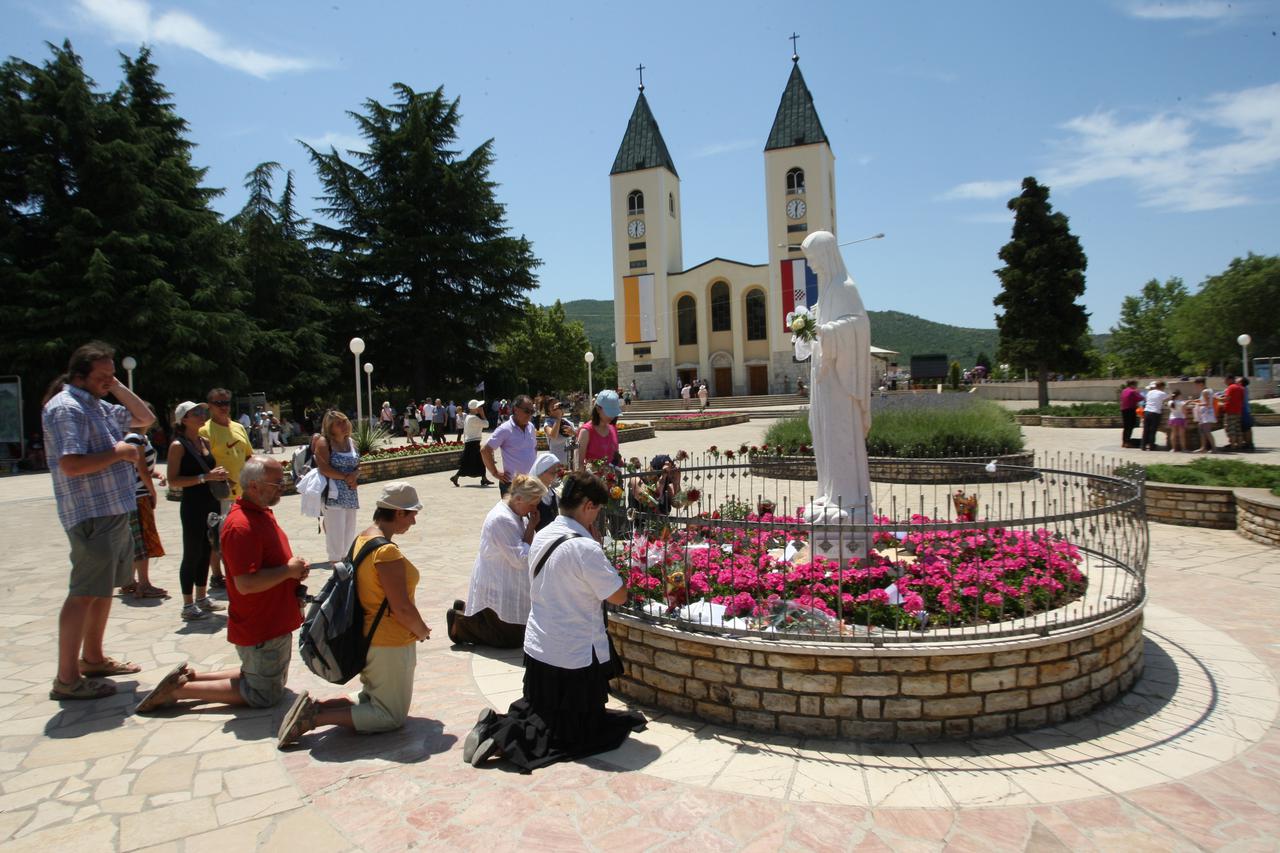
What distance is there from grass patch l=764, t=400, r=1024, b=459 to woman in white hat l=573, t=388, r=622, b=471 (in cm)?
806

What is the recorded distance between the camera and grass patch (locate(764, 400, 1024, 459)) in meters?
15.2

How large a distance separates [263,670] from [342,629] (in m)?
1.04

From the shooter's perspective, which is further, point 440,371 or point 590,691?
point 440,371

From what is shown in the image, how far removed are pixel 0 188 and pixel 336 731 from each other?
30162 mm

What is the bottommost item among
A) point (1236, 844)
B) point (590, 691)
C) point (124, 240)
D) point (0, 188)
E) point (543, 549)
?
point (1236, 844)

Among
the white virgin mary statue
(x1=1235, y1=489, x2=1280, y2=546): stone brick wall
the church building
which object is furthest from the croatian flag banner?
the white virgin mary statue

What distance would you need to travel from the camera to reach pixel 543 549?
3889mm

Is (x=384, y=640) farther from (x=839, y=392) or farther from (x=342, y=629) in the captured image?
(x=839, y=392)

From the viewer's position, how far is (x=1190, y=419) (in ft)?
60.6

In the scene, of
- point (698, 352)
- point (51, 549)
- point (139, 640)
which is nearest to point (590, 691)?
point (139, 640)

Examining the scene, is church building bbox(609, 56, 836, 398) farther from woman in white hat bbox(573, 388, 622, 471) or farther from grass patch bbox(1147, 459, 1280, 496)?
woman in white hat bbox(573, 388, 622, 471)

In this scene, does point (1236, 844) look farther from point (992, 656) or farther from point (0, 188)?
point (0, 188)

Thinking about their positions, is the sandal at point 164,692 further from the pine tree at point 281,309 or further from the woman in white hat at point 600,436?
the pine tree at point 281,309

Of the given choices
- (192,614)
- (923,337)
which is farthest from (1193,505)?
(923,337)
